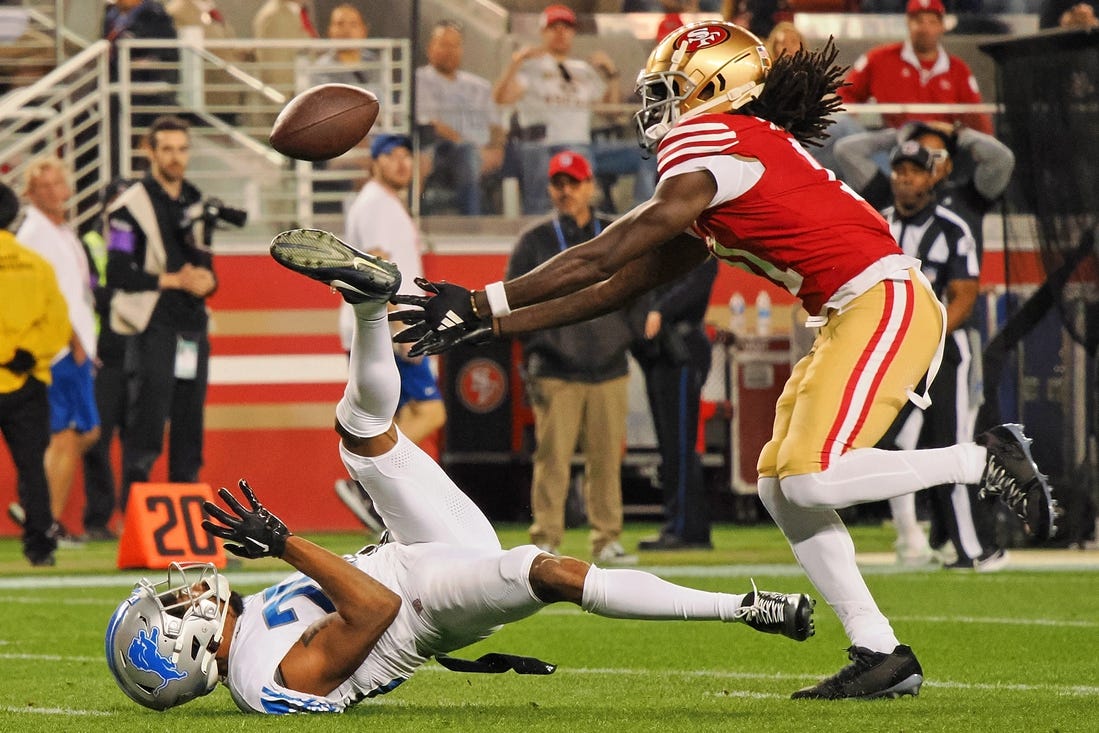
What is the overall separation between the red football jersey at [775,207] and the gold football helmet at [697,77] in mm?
75

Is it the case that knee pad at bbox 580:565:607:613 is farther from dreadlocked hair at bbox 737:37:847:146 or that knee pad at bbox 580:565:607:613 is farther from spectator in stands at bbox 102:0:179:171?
spectator in stands at bbox 102:0:179:171

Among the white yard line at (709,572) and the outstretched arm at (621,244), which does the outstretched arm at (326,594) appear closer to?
the outstretched arm at (621,244)

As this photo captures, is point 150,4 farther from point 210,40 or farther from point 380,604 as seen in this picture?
point 380,604

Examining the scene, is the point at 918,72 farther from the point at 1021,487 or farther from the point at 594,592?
the point at 594,592

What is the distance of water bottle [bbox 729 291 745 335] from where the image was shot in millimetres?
12305

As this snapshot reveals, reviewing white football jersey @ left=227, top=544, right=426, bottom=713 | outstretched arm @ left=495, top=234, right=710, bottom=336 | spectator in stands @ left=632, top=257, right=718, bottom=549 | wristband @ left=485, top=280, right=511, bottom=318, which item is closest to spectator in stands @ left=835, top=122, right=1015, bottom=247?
spectator in stands @ left=632, top=257, right=718, bottom=549

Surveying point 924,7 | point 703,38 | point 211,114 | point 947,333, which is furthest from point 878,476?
point 211,114

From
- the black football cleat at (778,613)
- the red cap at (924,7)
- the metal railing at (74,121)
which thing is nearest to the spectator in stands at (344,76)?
the metal railing at (74,121)

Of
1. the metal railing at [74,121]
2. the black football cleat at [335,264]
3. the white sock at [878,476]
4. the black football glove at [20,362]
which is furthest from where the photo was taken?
the metal railing at [74,121]

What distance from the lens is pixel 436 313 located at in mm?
4680

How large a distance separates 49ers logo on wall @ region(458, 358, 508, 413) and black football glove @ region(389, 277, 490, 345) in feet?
24.4

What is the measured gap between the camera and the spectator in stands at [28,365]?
9.27 meters

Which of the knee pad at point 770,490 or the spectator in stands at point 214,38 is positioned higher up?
the spectator in stands at point 214,38

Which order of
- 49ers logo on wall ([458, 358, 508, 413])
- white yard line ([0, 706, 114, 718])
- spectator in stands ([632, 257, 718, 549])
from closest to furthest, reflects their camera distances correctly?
white yard line ([0, 706, 114, 718]) < spectator in stands ([632, 257, 718, 549]) < 49ers logo on wall ([458, 358, 508, 413])
